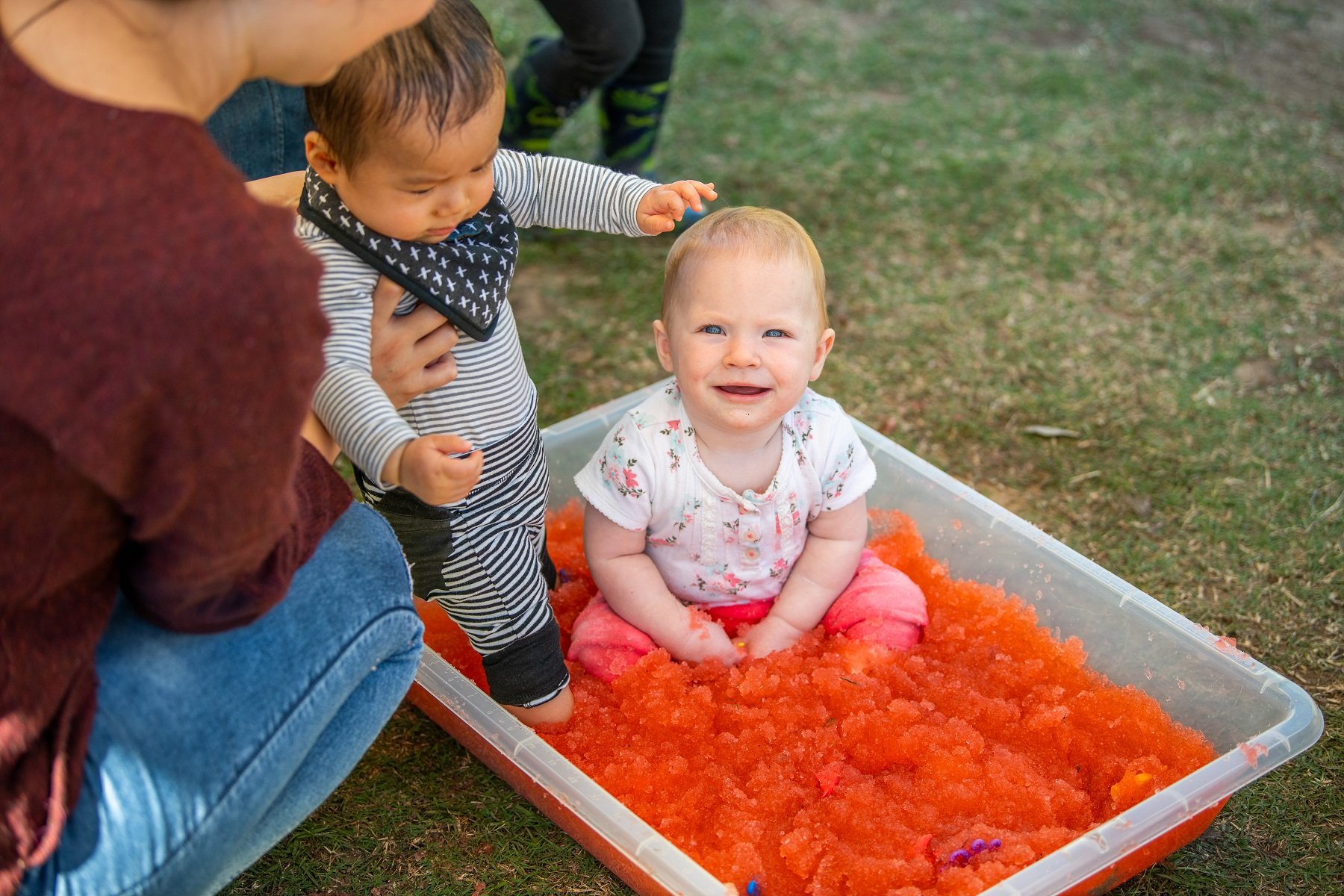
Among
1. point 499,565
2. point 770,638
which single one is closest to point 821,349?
point 770,638

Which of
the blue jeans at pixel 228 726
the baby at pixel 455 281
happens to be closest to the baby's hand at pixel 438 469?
the baby at pixel 455 281

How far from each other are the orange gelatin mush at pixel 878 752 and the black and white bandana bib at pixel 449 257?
57 cm

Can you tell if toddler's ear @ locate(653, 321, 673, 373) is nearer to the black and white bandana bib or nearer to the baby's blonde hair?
the baby's blonde hair

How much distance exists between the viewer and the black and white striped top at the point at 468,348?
1.29 metres

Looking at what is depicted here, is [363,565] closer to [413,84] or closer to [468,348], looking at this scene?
[468,348]

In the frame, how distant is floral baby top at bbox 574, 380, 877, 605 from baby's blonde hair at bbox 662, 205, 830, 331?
0.58 ft

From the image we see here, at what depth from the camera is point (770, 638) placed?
1.84m

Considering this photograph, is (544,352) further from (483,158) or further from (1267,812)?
(1267,812)

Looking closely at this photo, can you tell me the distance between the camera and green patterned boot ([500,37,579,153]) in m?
2.87

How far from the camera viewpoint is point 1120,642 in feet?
6.00

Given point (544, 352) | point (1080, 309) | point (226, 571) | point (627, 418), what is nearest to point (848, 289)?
point (1080, 309)

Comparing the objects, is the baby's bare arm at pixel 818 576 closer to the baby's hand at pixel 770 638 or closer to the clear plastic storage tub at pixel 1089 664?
the baby's hand at pixel 770 638

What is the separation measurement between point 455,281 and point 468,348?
0.32ft

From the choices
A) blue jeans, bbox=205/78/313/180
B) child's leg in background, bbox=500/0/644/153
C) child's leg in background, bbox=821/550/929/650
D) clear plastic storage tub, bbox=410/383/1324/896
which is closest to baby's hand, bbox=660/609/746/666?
child's leg in background, bbox=821/550/929/650
